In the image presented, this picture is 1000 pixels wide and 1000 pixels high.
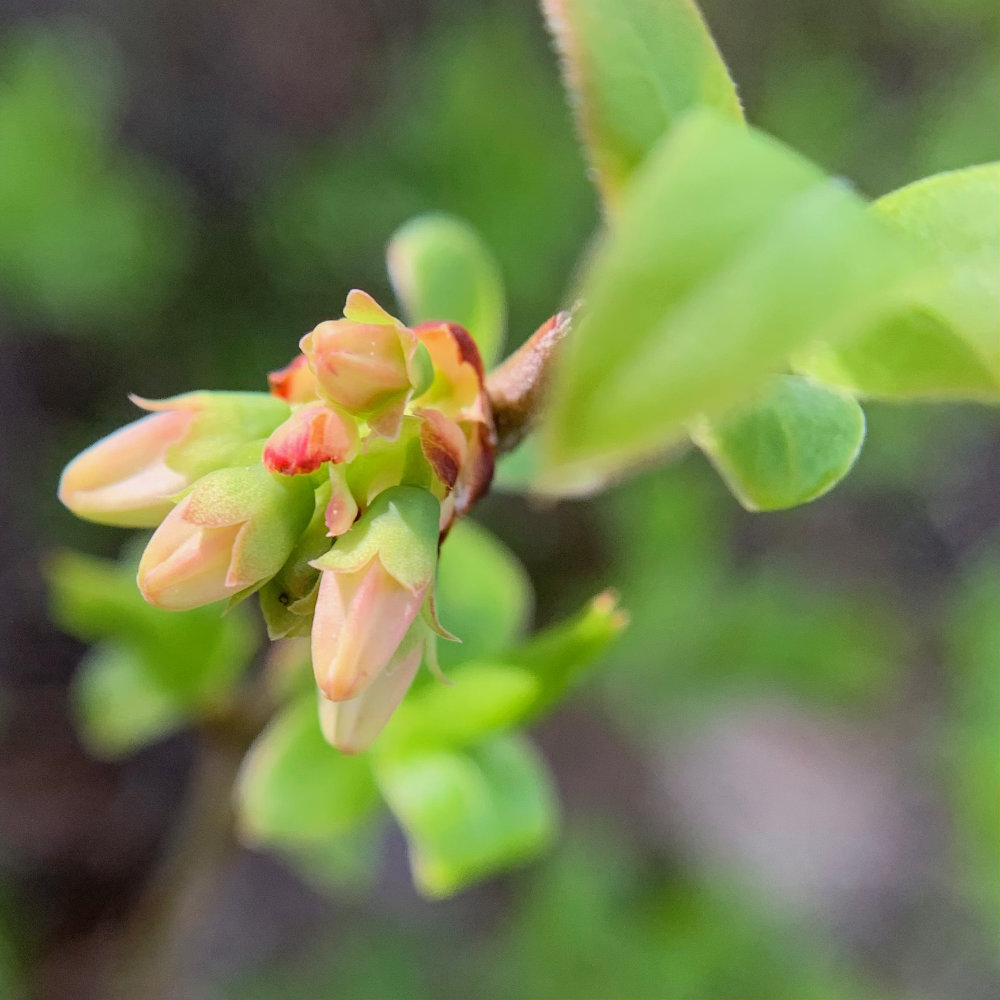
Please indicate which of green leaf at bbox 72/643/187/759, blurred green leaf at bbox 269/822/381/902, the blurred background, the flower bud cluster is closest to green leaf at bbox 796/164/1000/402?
the flower bud cluster

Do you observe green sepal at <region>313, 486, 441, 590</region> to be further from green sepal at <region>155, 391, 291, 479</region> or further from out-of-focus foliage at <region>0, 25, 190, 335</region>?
out-of-focus foliage at <region>0, 25, 190, 335</region>

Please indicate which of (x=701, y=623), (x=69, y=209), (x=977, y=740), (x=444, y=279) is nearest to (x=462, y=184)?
(x=69, y=209)

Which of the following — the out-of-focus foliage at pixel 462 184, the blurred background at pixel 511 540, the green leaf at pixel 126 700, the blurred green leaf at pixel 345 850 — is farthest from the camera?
the out-of-focus foliage at pixel 462 184

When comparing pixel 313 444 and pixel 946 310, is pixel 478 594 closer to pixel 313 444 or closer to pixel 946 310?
pixel 313 444

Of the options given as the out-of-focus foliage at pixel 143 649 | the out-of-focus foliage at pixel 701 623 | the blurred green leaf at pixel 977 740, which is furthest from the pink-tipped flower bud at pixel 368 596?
the blurred green leaf at pixel 977 740

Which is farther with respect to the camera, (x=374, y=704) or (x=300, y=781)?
(x=300, y=781)

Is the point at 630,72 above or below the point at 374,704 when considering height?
above

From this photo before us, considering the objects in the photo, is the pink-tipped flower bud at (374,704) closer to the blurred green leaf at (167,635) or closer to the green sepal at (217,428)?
the green sepal at (217,428)
